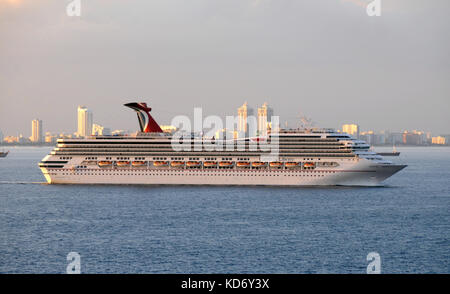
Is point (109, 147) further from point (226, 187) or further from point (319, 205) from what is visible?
point (319, 205)

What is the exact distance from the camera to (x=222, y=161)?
199 ft

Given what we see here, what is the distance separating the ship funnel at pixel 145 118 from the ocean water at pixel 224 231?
13381 mm

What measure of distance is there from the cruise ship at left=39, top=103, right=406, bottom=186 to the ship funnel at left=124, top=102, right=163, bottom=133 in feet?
10.5

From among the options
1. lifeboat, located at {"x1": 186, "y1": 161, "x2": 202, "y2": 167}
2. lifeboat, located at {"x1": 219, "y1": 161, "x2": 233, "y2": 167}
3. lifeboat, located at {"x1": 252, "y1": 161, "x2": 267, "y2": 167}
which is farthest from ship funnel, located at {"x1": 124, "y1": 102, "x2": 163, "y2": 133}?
lifeboat, located at {"x1": 252, "y1": 161, "x2": 267, "y2": 167}

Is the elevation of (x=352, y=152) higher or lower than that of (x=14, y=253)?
higher

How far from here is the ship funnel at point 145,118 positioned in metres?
67.9

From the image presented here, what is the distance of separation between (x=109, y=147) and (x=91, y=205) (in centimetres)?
1743

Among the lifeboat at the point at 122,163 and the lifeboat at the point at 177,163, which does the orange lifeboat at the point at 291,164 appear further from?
the lifeboat at the point at 122,163

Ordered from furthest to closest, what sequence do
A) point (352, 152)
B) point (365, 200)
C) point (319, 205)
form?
point (352, 152)
point (365, 200)
point (319, 205)

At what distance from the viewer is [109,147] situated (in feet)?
208

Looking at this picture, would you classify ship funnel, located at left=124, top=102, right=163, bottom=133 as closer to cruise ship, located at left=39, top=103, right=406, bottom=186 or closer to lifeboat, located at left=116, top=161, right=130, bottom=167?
cruise ship, located at left=39, top=103, right=406, bottom=186

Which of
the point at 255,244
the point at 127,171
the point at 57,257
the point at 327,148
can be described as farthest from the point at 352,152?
the point at 57,257

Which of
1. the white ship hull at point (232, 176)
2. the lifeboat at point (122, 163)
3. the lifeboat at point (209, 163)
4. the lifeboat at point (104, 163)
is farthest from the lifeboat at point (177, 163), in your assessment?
the lifeboat at point (104, 163)
